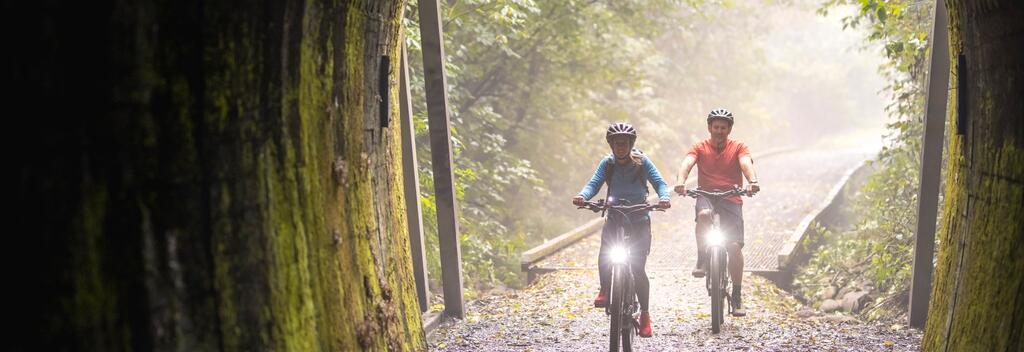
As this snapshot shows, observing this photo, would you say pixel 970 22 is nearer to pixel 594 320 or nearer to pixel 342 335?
pixel 342 335

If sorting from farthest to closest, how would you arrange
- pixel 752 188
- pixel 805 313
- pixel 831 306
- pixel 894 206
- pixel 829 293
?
pixel 894 206, pixel 829 293, pixel 831 306, pixel 805 313, pixel 752 188

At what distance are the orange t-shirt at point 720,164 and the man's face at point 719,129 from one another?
9cm

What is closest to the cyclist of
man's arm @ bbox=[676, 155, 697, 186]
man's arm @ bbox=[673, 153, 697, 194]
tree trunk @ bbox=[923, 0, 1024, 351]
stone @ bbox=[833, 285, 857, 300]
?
man's arm @ bbox=[673, 153, 697, 194]

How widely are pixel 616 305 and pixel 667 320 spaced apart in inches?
A: 107

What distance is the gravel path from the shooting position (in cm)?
752

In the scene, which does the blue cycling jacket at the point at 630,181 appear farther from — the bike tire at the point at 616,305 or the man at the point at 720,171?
the man at the point at 720,171

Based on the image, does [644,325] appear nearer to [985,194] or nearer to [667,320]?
[667,320]

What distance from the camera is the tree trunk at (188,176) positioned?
2564 mm

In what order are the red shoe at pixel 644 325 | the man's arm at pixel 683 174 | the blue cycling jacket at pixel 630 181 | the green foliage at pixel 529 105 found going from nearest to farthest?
1. the blue cycling jacket at pixel 630 181
2. the red shoe at pixel 644 325
3. the man's arm at pixel 683 174
4. the green foliage at pixel 529 105

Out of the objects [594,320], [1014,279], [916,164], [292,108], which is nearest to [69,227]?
[292,108]

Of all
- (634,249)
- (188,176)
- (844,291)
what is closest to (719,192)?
(634,249)

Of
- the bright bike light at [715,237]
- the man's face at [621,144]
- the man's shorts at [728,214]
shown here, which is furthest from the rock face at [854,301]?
the man's face at [621,144]

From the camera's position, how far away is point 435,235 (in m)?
11.8

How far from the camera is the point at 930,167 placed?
729 centimetres
